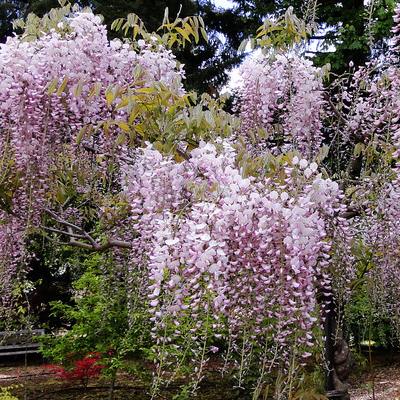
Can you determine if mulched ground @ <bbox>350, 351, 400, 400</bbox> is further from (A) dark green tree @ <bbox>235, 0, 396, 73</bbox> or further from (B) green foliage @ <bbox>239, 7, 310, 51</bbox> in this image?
(A) dark green tree @ <bbox>235, 0, 396, 73</bbox>

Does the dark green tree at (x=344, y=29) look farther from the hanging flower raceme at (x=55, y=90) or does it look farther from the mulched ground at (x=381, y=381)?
the hanging flower raceme at (x=55, y=90)

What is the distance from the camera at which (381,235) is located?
3170mm

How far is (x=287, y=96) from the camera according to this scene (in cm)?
333

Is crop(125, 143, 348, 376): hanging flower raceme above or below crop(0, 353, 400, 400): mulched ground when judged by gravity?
above

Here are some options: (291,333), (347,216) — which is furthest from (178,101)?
(347,216)

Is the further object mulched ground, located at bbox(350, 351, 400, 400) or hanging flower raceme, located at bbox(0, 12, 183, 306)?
mulched ground, located at bbox(350, 351, 400, 400)

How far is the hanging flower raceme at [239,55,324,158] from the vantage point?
325cm

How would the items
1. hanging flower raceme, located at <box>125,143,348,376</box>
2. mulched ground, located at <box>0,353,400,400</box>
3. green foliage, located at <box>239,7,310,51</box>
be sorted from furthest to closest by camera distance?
mulched ground, located at <box>0,353,400,400</box>
green foliage, located at <box>239,7,310,51</box>
hanging flower raceme, located at <box>125,143,348,376</box>

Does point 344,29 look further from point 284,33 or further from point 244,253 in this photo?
point 244,253

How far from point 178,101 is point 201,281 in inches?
31.7

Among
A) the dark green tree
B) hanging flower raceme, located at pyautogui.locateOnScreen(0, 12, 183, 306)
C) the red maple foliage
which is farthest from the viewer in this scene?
the dark green tree

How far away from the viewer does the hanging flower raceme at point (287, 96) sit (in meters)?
3.25

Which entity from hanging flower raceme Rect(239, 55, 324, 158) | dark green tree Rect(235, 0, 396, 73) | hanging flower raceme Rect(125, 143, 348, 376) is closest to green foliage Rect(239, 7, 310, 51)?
hanging flower raceme Rect(239, 55, 324, 158)

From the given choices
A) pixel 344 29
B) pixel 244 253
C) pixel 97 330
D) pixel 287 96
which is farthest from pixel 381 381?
pixel 244 253
